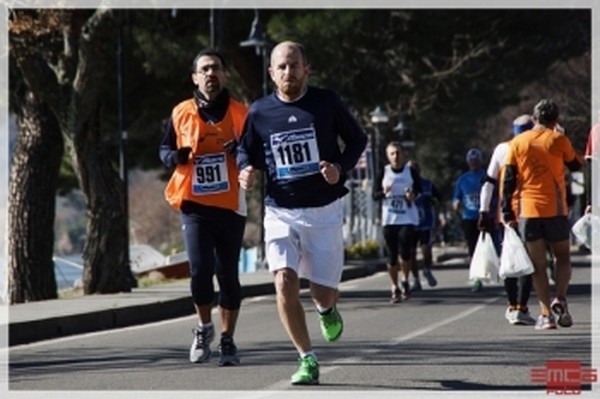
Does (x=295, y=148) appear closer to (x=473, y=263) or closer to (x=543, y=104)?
(x=543, y=104)

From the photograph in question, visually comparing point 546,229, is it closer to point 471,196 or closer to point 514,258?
point 514,258

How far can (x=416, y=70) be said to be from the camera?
4394 centimetres

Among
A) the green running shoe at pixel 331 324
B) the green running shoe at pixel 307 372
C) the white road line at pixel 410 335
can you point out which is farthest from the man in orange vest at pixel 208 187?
the green running shoe at pixel 307 372

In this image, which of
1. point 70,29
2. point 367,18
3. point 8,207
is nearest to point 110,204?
point 70,29

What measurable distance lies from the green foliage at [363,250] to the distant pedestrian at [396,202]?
55.0ft

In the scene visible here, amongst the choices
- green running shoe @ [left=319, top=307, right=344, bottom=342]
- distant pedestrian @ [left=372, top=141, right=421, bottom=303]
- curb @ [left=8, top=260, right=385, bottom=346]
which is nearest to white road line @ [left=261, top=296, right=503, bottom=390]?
green running shoe @ [left=319, top=307, right=344, bottom=342]

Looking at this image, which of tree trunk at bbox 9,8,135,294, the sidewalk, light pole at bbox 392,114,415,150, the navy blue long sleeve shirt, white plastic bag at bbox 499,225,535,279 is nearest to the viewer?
the navy blue long sleeve shirt

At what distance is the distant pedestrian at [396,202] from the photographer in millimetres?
20656

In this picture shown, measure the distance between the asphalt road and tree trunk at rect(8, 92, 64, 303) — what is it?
8.82 m

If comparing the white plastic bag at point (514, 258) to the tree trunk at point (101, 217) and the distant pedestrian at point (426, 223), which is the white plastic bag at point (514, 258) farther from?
the tree trunk at point (101, 217)

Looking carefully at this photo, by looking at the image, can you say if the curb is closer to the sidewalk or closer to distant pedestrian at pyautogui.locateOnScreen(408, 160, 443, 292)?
the sidewalk

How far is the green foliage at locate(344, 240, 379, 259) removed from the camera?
3834cm

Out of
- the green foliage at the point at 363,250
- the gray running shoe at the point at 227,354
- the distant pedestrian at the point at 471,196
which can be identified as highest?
the distant pedestrian at the point at 471,196

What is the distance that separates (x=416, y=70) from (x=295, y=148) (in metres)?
33.6
